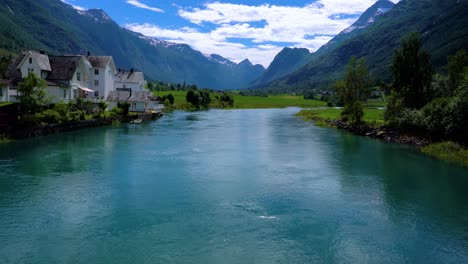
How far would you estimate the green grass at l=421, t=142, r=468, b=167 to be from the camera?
36487mm

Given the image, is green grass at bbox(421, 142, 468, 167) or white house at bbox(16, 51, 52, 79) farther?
white house at bbox(16, 51, 52, 79)

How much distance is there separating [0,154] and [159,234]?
82.6ft

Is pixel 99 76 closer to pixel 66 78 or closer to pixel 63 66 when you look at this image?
Result: pixel 63 66

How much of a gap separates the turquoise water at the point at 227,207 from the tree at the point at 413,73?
55.7 feet

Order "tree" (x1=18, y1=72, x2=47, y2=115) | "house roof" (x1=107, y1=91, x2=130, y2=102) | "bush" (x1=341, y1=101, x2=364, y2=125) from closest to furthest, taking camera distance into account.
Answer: "tree" (x1=18, y1=72, x2=47, y2=115) → "bush" (x1=341, y1=101, x2=364, y2=125) → "house roof" (x1=107, y1=91, x2=130, y2=102)

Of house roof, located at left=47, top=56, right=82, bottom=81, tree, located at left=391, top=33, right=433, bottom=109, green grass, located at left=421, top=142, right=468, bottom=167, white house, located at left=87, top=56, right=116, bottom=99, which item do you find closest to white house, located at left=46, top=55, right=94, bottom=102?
house roof, located at left=47, top=56, right=82, bottom=81

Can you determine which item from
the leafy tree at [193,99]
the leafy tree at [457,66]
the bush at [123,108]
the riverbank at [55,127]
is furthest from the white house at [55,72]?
the leafy tree at [193,99]

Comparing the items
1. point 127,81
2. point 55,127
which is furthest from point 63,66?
point 127,81

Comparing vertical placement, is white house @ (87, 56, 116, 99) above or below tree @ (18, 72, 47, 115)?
above

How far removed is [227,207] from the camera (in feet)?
72.1

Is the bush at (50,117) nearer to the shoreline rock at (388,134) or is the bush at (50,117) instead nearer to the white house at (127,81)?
the shoreline rock at (388,134)

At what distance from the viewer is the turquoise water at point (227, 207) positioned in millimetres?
16422

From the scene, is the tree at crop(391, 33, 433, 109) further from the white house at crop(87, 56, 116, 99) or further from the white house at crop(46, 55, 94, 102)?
the white house at crop(87, 56, 116, 99)

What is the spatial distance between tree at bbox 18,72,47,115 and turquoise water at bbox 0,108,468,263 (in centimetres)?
918
